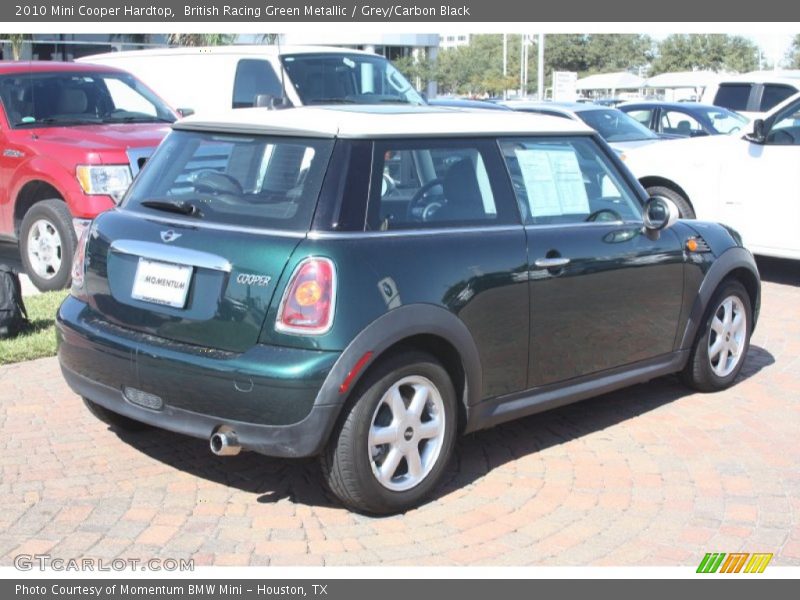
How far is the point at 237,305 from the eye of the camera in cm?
432

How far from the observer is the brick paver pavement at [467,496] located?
168 inches

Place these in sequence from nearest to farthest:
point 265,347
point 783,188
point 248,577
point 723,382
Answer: point 248,577 < point 265,347 < point 723,382 < point 783,188

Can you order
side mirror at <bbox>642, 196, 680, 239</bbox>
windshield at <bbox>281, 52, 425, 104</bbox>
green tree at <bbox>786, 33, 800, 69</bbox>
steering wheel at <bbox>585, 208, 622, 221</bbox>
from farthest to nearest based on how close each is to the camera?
green tree at <bbox>786, 33, 800, 69</bbox>, windshield at <bbox>281, 52, 425, 104</bbox>, side mirror at <bbox>642, 196, 680, 239</bbox>, steering wheel at <bbox>585, 208, 622, 221</bbox>

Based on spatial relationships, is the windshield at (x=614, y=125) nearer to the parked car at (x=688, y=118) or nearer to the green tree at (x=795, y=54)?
the parked car at (x=688, y=118)

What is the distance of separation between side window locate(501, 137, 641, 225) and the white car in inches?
184

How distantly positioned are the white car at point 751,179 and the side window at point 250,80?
14.6 feet

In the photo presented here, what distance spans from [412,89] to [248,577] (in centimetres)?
952

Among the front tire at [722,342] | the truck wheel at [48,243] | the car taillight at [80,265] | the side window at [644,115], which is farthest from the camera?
the side window at [644,115]

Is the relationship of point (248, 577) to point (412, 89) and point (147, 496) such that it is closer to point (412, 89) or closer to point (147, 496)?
point (147, 496)

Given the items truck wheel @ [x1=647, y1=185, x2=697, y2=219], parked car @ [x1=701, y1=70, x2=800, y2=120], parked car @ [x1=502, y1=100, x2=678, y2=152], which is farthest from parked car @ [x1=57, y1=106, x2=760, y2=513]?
parked car @ [x1=701, y1=70, x2=800, y2=120]

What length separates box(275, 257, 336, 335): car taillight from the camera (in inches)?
167

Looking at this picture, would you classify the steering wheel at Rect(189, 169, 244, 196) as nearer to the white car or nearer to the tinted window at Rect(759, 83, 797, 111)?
the white car

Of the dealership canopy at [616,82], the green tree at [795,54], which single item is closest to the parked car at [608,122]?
the dealership canopy at [616,82]

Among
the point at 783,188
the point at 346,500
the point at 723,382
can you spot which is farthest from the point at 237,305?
the point at 783,188
